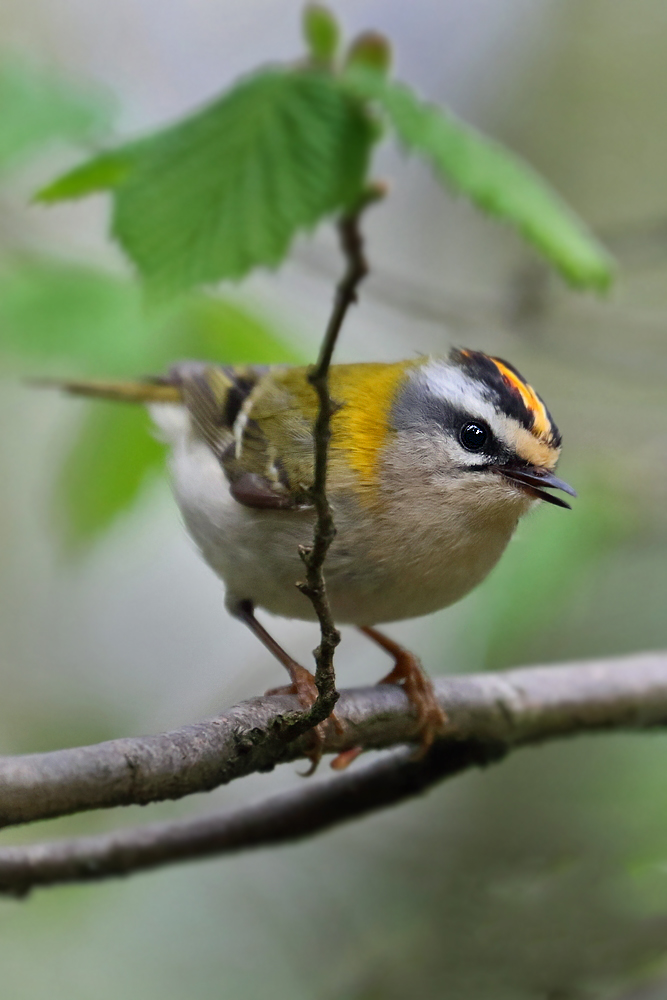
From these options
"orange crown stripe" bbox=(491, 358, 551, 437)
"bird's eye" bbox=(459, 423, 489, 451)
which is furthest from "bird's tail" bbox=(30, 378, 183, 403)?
"orange crown stripe" bbox=(491, 358, 551, 437)

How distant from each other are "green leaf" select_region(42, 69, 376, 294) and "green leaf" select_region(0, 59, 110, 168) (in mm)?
519

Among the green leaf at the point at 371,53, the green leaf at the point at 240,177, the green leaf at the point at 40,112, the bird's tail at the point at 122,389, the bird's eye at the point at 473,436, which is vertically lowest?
the bird's tail at the point at 122,389

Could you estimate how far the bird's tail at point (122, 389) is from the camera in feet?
9.23

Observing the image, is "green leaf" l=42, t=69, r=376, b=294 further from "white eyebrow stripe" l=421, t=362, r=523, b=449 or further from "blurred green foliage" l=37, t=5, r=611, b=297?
"white eyebrow stripe" l=421, t=362, r=523, b=449

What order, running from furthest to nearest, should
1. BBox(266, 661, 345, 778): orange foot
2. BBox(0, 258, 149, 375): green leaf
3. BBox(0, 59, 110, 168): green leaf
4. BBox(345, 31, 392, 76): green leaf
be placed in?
1. BBox(0, 258, 149, 375): green leaf
2. BBox(0, 59, 110, 168): green leaf
3. BBox(266, 661, 345, 778): orange foot
4. BBox(345, 31, 392, 76): green leaf

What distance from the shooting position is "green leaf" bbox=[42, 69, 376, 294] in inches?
53.3

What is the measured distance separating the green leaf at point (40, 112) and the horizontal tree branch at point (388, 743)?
1.25m

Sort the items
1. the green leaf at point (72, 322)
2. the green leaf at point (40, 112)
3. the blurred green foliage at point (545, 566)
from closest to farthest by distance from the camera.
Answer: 1. the green leaf at point (40, 112)
2. the green leaf at point (72, 322)
3. the blurred green foliage at point (545, 566)

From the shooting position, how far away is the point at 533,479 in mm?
2094

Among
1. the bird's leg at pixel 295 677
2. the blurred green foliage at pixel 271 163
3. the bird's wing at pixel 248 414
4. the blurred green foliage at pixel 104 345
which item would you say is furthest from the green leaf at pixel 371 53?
the bird's leg at pixel 295 677

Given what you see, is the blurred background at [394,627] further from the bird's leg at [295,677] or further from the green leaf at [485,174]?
the bird's leg at [295,677]

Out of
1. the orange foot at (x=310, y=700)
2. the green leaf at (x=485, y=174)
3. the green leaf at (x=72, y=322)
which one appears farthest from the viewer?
the green leaf at (x=72, y=322)

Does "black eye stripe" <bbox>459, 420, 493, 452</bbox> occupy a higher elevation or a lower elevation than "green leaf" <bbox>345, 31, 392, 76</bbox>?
lower

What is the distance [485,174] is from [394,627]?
11.0 feet
